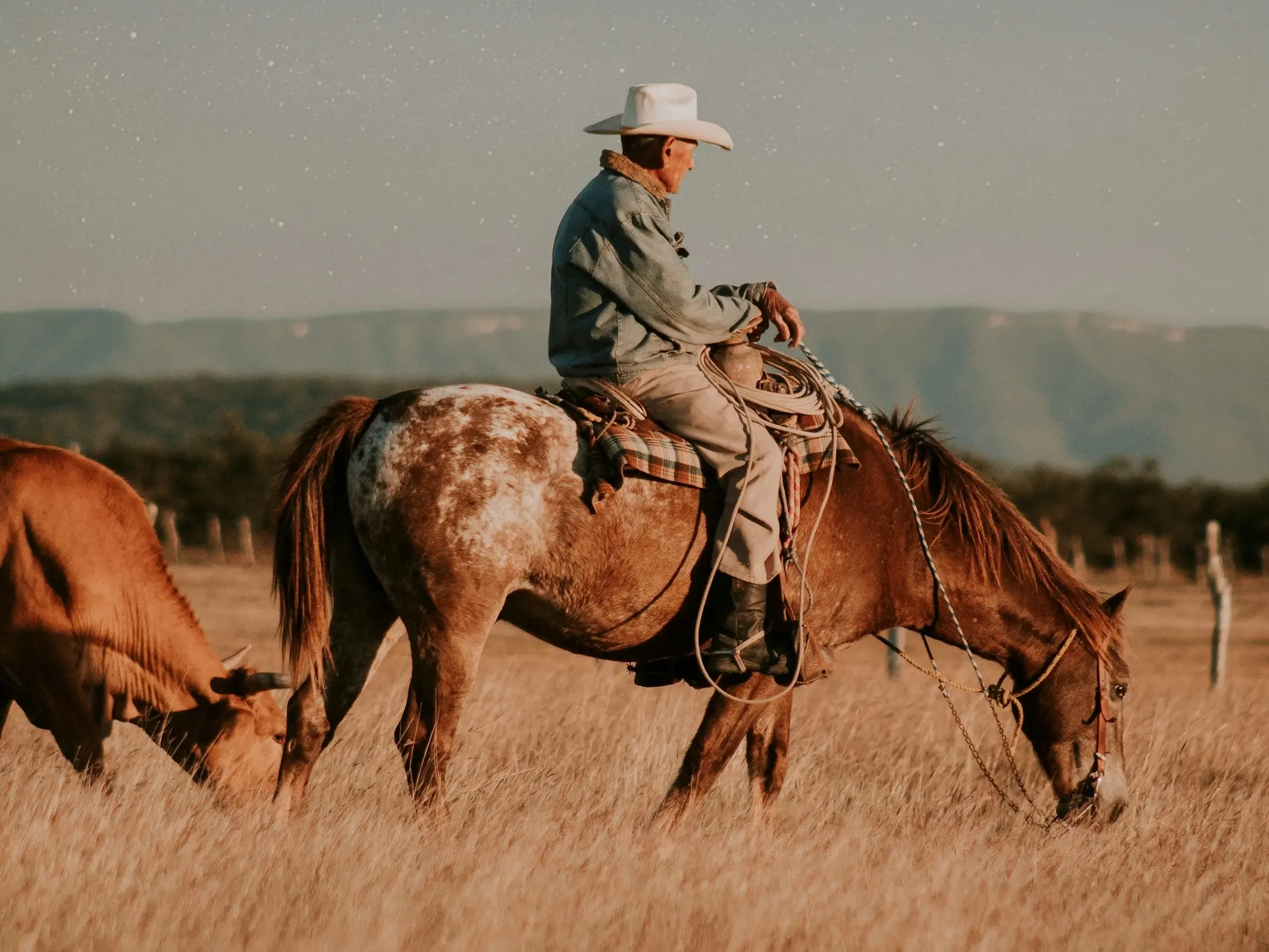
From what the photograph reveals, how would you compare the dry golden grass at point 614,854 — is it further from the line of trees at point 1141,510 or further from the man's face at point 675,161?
the line of trees at point 1141,510

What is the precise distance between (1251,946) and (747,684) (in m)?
2.12

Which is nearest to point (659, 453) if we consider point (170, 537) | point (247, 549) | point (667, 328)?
point (667, 328)

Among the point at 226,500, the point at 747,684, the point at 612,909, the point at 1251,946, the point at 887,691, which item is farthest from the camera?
the point at 226,500

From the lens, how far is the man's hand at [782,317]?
20.0ft

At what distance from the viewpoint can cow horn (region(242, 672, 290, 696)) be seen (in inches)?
220

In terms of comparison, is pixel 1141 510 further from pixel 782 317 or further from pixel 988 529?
pixel 782 317

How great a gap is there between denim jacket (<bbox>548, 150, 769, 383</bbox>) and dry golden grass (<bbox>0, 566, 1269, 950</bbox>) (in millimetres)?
1923

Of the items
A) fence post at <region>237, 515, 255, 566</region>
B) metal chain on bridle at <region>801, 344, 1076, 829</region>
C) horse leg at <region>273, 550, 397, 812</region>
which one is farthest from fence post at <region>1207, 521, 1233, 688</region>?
fence post at <region>237, 515, 255, 566</region>

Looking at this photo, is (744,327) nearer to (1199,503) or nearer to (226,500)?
(226,500)

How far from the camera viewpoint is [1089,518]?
63500 mm

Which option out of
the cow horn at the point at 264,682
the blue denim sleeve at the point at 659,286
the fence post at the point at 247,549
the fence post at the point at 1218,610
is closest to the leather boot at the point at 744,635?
the blue denim sleeve at the point at 659,286

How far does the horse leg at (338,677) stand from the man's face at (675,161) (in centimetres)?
202

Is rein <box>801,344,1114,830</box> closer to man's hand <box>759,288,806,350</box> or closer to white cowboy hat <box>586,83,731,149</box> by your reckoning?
man's hand <box>759,288,806,350</box>

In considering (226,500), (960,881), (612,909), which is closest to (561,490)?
(612,909)
